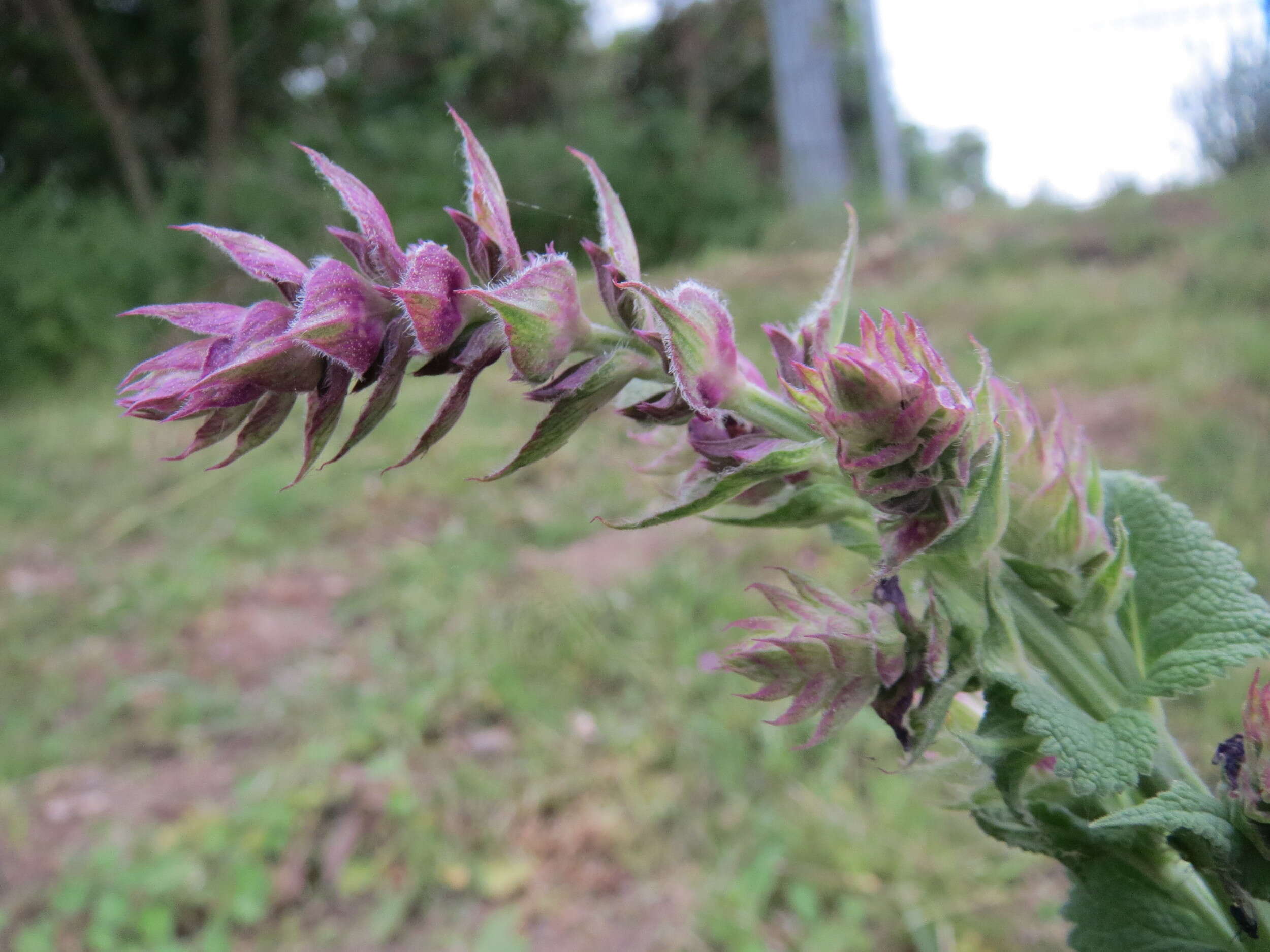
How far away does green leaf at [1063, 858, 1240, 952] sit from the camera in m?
0.55

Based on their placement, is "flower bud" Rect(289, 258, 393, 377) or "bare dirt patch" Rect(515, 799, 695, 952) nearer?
"flower bud" Rect(289, 258, 393, 377)

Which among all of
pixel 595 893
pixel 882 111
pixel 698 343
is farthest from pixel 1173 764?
pixel 882 111

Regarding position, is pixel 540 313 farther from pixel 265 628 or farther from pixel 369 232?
pixel 265 628

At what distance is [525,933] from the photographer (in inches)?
74.3

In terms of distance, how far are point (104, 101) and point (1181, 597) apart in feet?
32.5

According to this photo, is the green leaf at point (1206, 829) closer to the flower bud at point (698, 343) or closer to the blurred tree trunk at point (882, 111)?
the flower bud at point (698, 343)

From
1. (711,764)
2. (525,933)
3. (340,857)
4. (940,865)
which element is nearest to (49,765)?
(340,857)

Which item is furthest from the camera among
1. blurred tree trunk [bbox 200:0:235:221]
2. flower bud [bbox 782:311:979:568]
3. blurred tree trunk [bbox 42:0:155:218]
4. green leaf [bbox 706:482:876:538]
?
blurred tree trunk [bbox 200:0:235:221]

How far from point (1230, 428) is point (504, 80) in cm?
968

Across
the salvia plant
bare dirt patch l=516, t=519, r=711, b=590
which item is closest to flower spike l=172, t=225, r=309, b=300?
the salvia plant

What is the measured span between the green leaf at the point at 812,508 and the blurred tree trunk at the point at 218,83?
30.0ft

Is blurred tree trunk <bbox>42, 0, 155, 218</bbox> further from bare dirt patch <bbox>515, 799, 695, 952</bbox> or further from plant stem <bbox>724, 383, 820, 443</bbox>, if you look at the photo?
plant stem <bbox>724, 383, 820, 443</bbox>

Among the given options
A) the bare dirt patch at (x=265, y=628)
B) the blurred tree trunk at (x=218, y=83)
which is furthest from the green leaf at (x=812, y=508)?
the blurred tree trunk at (x=218, y=83)

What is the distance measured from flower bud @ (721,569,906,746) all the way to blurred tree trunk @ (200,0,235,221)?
9.18m
